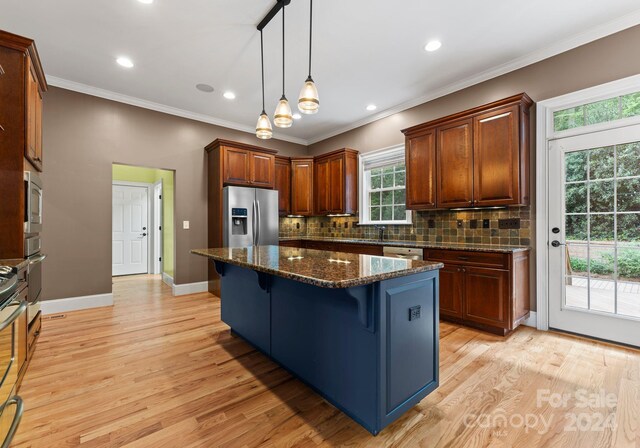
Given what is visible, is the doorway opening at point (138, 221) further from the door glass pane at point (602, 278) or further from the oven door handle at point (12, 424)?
the door glass pane at point (602, 278)

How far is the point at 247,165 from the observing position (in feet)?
15.9

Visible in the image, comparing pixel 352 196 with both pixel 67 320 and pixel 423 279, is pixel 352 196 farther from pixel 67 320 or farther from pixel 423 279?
pixel 67 320

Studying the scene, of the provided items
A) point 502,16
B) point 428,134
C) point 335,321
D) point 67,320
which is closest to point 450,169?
point 428,134

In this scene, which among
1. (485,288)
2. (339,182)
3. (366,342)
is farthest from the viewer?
→ (339,182)

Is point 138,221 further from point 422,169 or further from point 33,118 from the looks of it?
point 422,169

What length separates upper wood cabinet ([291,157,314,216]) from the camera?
5.74 m

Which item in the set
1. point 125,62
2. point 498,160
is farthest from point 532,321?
point 125,62

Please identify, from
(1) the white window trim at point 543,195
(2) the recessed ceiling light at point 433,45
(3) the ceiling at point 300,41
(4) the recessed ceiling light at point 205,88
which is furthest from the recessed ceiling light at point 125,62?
(1) the white window trim at point 543,195

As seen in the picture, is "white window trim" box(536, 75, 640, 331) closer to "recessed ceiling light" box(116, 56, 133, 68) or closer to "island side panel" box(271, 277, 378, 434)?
"island side panel" box(271, 277, 378, 434)

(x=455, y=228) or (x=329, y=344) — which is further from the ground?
(x=455, y=228)

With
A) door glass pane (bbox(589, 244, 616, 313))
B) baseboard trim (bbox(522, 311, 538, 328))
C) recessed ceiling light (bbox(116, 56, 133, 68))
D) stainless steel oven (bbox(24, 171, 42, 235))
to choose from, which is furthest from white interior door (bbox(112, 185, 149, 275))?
door glass pane (bbox(589, 244, 616, 313))

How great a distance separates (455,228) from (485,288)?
3.31 feet

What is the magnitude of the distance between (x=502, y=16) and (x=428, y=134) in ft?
4.49

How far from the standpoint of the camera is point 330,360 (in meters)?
1.78
